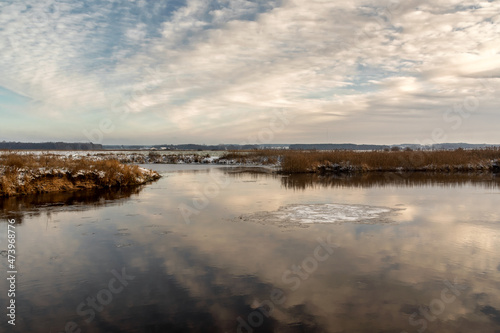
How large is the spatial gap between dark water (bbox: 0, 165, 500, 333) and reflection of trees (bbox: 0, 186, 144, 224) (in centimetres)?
21

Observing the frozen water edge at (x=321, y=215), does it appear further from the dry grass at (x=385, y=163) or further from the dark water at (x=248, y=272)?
the dry grass at (x=385, y=163)

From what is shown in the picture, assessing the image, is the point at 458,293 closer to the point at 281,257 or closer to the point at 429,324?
the point at 429,324

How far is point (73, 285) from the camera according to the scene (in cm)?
629

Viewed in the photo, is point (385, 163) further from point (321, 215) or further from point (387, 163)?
point (321, 215)

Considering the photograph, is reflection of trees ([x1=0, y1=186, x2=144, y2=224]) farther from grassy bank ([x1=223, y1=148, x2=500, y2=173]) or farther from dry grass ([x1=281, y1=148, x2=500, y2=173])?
dry grass ([x1=281, y1=148, x2=500, y2=173])

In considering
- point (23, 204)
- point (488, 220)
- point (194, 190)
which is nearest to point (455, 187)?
point (488, 220)

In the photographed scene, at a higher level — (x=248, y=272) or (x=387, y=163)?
(x=387, y=163)

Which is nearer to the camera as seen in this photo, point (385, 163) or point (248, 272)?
point (248, 272)

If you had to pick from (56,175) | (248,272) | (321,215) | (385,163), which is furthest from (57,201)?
(385,163)

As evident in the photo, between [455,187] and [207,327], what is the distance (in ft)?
62.9

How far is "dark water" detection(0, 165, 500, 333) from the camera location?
5.07 metres

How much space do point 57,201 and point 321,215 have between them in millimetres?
11334

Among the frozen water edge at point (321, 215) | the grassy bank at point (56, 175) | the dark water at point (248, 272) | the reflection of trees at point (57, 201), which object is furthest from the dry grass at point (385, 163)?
the dark water at point (248, 272)

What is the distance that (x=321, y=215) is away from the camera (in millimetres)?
11984
